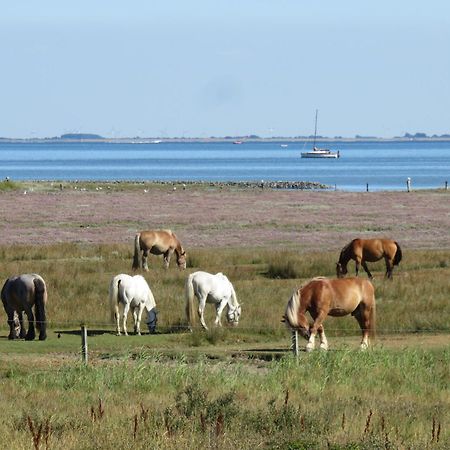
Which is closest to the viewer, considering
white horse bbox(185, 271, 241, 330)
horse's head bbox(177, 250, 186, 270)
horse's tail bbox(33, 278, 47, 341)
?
horse's tail bbox(33, 278, 47, 341)

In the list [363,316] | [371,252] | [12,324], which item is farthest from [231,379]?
[371,252]

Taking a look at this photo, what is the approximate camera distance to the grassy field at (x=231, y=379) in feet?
49.8

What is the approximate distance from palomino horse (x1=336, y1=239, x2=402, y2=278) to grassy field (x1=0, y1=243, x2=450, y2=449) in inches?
76.1

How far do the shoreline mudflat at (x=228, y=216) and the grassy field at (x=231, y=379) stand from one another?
64.9 ft

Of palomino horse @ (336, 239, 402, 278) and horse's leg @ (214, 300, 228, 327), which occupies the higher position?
palomino horse @ (336, 239, 402, 278)

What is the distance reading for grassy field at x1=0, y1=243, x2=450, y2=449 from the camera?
15.2 meters

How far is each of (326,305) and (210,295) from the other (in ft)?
14.1

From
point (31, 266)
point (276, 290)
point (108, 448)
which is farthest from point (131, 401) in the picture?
point (31, 266)

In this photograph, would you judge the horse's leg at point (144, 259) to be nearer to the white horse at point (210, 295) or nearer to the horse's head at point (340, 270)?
the horse's head at point (340, 270)

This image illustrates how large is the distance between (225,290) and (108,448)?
1360cm

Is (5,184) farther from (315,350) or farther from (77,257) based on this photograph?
(315,350)

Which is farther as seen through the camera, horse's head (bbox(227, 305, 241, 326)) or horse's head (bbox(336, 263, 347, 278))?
horse's head (bbox(336, 263, 347, 278))

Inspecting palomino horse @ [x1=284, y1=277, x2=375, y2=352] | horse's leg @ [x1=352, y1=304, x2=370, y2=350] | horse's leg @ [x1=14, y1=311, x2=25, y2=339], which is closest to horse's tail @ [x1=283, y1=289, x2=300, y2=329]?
palomino horse @ [x1=284, y1=277, x2=375, y2=352]

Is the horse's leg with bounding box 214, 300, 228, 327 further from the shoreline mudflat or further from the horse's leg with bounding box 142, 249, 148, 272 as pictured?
the shoreline mudflat
